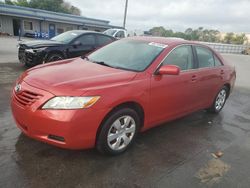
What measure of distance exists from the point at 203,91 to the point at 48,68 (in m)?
2.90

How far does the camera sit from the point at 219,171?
320cm

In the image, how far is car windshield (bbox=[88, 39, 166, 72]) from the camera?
364 cm

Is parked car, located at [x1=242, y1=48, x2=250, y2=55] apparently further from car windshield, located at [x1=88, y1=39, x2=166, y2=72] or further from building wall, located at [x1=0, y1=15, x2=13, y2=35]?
car windshield, located at [x1=88, y1=39, x2=166, y2=72]

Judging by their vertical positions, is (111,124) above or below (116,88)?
below

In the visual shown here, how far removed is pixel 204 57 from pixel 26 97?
134 inches

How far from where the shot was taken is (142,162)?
3.22m

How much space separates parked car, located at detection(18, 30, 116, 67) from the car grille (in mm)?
5331

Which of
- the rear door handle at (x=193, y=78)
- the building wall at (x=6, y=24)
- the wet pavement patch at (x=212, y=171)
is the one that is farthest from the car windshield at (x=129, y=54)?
A: the building wall at (x=6, y=24)

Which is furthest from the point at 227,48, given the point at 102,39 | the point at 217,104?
the point at 217,104

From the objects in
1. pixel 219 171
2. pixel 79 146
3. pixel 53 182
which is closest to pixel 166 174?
pixel 219 171

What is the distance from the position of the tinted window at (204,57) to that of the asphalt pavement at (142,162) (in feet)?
4.33

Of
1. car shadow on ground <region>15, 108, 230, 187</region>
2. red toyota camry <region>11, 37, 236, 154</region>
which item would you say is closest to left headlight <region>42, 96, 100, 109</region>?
red toyota camry <region>11, 37, 236, 154</region>

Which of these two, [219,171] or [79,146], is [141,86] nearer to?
[79,146]

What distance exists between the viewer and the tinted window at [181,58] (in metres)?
3.84
